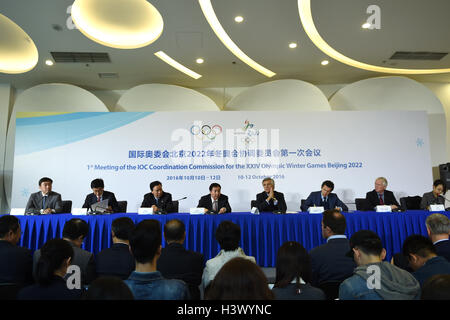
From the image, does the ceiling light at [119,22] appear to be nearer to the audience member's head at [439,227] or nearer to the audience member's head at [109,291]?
the audience member's head at [439,227]

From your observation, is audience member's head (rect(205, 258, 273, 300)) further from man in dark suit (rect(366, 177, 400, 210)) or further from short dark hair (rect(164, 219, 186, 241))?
man in dark suit (rect(366, 177, 400, 210))

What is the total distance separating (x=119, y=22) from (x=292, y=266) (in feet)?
14.6

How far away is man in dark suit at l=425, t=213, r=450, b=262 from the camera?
6.90 ft

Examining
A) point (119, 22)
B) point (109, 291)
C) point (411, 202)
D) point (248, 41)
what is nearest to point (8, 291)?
point (109, 291)

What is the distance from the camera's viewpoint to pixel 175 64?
5730 millimetres

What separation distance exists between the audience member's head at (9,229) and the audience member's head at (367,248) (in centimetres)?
194

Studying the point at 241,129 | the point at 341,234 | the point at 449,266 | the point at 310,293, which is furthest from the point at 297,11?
the point at 310,293

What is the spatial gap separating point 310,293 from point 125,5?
14.4 feet

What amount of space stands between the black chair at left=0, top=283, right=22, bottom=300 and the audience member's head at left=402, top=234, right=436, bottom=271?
2000mm

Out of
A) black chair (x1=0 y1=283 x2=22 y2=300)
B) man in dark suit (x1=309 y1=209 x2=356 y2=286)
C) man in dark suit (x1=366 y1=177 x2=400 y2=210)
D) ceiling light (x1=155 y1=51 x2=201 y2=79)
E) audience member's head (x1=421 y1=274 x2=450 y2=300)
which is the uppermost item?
ceiling light (x1=155 y1=51 x2=201 y2=79)

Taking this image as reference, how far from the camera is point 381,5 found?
163 inches

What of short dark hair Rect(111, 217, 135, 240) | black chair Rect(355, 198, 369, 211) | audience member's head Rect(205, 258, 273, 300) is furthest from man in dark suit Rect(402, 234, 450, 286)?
black chair Rect(355, 198, 369, 211)

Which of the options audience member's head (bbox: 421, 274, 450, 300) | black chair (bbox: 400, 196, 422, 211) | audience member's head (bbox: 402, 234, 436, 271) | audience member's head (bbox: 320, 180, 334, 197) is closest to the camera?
audience member's head (bbox: 421, 274, 450, 300)
